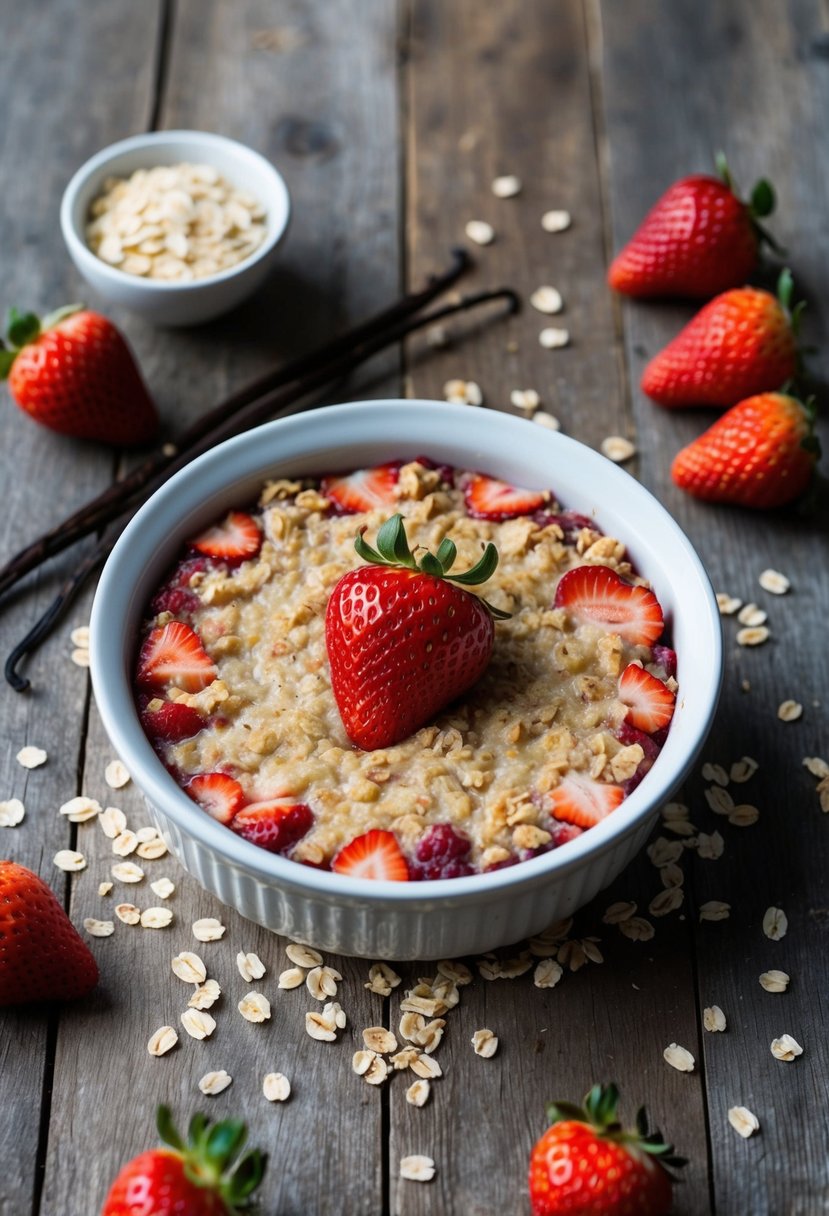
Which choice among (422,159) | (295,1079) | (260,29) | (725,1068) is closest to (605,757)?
(725,1068)

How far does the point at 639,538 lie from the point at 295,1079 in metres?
0.89

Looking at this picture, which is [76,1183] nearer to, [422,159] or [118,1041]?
[118,1041]

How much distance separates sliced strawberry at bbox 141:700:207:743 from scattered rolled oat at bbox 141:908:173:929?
11.0 inches

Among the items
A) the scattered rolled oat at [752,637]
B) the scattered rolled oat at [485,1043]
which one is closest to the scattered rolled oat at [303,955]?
the scattered rolled oat at [485,1043]

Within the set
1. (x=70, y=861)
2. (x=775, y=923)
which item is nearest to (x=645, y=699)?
(x=775, y=923)

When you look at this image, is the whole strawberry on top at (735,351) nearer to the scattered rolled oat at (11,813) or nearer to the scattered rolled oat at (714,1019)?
the scattered rolled oat at (714,1019)

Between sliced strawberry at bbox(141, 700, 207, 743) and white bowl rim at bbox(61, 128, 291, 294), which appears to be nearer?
sliced strawberry at bbox(141, 700, 207, 743)

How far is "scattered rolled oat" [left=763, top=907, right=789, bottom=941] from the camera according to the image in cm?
198

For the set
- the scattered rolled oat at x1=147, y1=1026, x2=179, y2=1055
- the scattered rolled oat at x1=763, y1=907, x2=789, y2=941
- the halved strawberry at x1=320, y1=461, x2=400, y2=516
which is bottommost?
the scattered rolled oat at x1=763, y1=907, x2=789, y2=941

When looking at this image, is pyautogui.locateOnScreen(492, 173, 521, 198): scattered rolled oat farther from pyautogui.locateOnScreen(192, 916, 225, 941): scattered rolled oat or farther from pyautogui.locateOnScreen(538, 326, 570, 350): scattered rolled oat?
pyautogui.locateOnScreen(192, 916, 225, 941): scattered rolled oat

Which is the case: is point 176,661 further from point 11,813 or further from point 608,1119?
point 608,1119

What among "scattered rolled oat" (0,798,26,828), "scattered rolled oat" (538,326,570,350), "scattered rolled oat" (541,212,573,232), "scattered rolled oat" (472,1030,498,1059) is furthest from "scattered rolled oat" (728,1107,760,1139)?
"scattered rolled oat" (541,212,573,232)

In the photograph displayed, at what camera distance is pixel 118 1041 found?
1861 mm

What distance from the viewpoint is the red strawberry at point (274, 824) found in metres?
1.74
